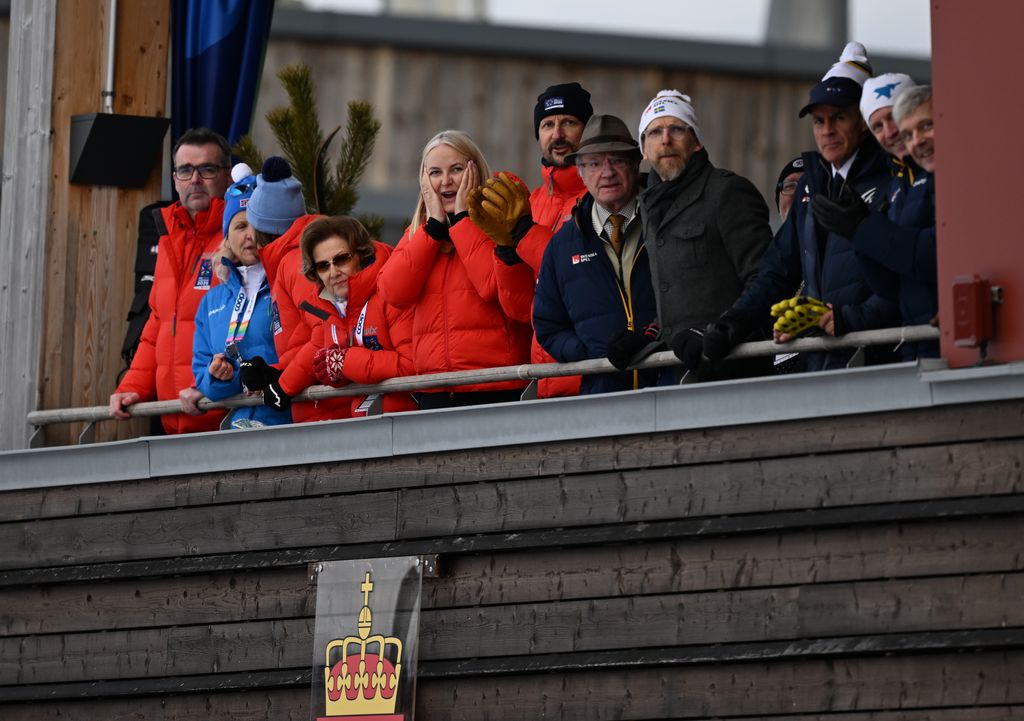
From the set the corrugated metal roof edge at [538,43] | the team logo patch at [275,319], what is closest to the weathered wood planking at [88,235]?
the team logo patch at [275,319]

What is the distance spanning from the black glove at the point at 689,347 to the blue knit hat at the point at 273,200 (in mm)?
2439

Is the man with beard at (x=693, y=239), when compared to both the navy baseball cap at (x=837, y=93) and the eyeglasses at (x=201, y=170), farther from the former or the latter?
the eyeglasses at (x=201, y=170)

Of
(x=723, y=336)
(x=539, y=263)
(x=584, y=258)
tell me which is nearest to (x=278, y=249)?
(x=539, y=263)

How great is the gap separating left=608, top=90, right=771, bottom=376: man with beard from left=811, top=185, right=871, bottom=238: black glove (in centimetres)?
61

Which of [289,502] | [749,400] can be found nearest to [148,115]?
[289,502]

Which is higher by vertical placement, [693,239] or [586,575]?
[693,239]

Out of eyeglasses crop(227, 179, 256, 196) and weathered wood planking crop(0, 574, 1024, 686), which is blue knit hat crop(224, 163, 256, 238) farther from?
weathered wood planking crop(0, 574, 1024, 686)

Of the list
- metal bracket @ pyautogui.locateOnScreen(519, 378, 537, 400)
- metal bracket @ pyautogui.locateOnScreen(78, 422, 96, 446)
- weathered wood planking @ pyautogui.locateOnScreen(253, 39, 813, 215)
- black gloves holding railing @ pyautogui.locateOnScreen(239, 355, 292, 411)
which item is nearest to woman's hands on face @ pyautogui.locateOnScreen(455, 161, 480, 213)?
metal bracket @ pyautogui.locateOnScreen(519, 378, 537, 400)

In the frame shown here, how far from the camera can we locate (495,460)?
25.3ft

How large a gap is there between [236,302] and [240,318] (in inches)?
2.7

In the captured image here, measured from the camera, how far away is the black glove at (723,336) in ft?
23.0

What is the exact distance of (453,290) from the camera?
26.5 feet

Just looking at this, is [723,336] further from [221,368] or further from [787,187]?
[221,368]

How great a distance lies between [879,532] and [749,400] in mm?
648
